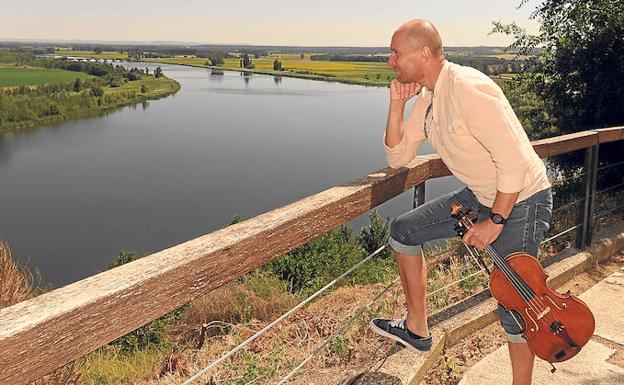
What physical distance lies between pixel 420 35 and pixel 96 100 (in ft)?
432

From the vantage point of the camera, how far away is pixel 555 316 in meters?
1.98

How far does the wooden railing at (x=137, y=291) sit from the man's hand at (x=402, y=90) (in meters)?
0.61

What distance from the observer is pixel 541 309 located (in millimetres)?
1990

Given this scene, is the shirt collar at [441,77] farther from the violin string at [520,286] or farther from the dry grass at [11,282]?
the dry grass at [11,282]

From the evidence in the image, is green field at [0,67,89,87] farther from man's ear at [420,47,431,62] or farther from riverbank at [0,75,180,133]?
man's ear at [420,47,431,62]

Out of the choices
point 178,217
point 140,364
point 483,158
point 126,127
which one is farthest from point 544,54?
point 126,127

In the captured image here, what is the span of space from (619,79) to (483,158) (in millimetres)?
9598

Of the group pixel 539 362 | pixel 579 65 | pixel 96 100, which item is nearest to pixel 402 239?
pixel 539 362

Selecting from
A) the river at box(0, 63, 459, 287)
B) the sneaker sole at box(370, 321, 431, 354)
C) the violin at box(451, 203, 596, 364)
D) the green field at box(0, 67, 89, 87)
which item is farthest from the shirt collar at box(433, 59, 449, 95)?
the green field at box(0, 67, 89, 87)

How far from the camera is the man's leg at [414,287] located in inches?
93.9

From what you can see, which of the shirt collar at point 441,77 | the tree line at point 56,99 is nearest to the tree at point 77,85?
the tree line at point 56,99

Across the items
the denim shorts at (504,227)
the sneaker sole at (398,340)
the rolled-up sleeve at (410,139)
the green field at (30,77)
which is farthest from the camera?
the green field at (30,77)

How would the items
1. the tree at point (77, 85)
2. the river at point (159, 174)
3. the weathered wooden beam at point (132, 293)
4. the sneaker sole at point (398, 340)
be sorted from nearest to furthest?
the weathered wooden beam at point (132, 293) → the sneaker sole at point (398, 340) → the river at point (159, 174) → the tree at point (77, 85)

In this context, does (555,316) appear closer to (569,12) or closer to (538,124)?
(569,12)
